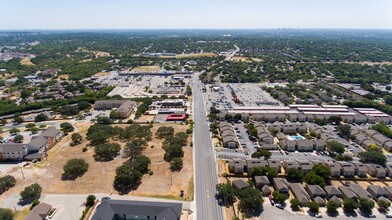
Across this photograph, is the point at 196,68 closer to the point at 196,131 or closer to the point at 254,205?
the point at 196,131

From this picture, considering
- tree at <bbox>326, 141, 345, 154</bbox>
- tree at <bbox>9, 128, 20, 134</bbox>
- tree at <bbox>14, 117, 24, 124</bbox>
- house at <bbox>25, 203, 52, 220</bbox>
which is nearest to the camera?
house at <bbox>25, 203, 52, 220</bbox>

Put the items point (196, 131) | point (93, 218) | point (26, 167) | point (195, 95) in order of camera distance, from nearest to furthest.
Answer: point (93, 218)
point (26, 167)
point (196, 131)
point (195, 95)

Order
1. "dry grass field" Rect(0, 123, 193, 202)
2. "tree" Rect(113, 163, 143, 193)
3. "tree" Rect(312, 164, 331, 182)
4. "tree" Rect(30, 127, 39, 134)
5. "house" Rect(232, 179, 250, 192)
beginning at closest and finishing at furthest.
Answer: "house" Rect(232, 179, 250, 192), "tree" Rect(113, 163, 143, 193), "dry grass field" Rect(0, 123, 193, 202), "tree" Rect(312, 164, 331, 182), "tree" Rect(30, 127, 39, 134)

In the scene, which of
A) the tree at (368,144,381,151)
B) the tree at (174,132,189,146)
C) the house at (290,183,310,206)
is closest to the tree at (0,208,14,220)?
the tree at (174,132,189,146)

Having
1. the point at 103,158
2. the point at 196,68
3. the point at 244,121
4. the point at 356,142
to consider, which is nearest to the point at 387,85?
the point at 356,142

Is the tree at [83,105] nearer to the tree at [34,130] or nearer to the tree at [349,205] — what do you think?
the tree at [34,130]

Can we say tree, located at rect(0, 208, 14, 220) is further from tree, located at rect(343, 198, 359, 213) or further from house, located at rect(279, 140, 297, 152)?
house, located at rect(279, 140, 297, 152)
